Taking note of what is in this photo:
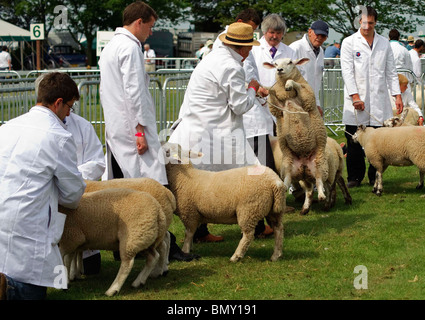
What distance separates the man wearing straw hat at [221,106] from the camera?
242 inches

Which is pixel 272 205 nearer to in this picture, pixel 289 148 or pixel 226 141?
pixel 226 141

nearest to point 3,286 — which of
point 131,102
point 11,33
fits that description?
point 131,102

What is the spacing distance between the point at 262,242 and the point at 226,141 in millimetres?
1210

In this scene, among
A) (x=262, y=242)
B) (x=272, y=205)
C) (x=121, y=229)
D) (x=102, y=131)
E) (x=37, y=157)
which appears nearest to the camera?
(x=37, y=157)

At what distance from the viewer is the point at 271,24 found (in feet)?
26.6

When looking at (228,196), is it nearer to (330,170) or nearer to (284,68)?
(284,68)

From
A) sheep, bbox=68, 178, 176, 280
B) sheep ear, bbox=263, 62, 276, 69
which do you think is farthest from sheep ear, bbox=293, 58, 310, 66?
sheep, bbox=68, 178, 176, 280

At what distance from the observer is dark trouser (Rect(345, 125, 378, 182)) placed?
9.72 m

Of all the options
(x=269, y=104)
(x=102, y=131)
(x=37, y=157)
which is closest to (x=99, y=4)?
(x=102, y=131)

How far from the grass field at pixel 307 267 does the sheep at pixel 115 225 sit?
1.25 feet

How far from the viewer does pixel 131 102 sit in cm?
571

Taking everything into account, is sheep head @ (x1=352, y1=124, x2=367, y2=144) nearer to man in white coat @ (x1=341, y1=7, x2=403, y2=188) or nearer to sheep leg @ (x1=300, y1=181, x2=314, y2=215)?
man in white coat @ (x1=341, y1=7, x2=403, y2=188)

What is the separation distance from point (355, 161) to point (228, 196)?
4.33 m

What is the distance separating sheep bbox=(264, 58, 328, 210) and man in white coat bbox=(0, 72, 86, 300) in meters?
3.58
